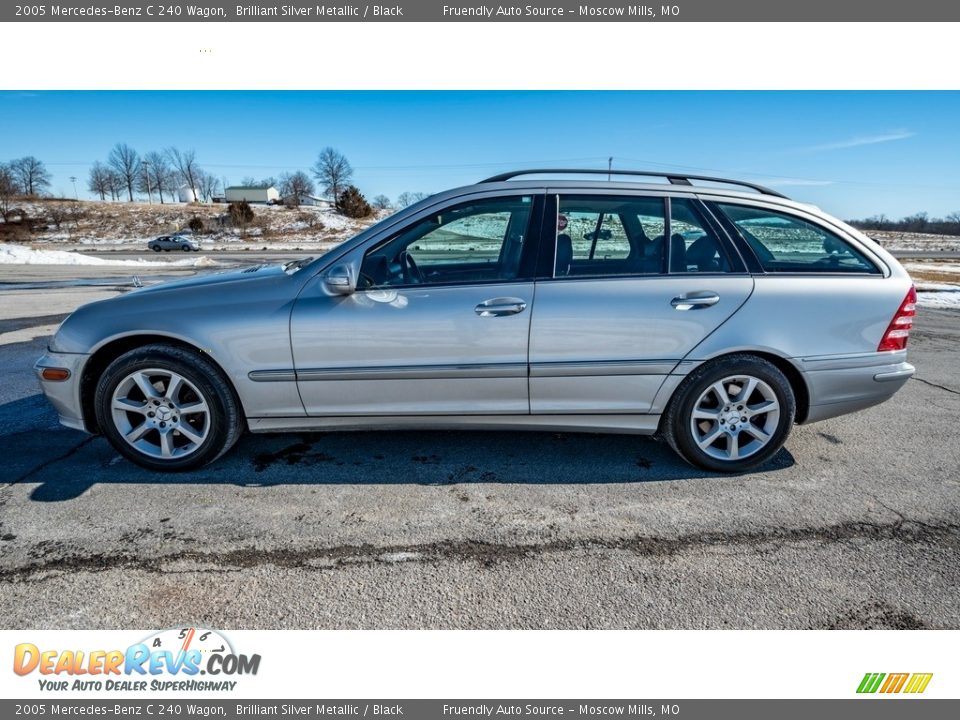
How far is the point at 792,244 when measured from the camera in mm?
3102

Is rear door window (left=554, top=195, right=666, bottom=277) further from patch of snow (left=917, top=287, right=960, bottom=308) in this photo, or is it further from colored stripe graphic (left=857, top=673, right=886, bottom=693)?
patch of snow (left=917, top=287, right=960, bottom=308)

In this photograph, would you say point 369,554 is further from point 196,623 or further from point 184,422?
point 184,422

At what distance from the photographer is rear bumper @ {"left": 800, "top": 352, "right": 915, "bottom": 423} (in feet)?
Result: 9.70

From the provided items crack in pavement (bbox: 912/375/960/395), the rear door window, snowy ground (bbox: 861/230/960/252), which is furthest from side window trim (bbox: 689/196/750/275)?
snowy ground (bbox: 861/230/960/252)

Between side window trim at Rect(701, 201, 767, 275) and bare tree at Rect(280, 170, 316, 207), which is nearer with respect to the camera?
side window trim at Rect(701, 201, 767, 275)

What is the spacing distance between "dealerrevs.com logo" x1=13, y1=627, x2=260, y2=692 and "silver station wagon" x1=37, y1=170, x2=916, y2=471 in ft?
4.17

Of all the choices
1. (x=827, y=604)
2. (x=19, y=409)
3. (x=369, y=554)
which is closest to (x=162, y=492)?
(x=369, y=554)

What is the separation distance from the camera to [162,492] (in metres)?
2.80

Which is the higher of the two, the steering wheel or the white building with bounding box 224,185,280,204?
the white building with bounding box 224,185,280,204

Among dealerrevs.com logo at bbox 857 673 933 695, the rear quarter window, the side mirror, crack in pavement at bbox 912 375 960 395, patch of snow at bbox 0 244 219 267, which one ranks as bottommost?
dealerrevs.com logo at bbox 857 673 933 695

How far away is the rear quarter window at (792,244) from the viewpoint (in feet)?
9.91

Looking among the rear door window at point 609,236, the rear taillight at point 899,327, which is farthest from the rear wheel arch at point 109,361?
the rear taillight at point 899,327

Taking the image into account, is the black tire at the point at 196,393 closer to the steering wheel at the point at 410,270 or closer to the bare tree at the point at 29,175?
the steering wheel at the point at 410,270

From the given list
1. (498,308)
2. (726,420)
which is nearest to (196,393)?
(498,308)
